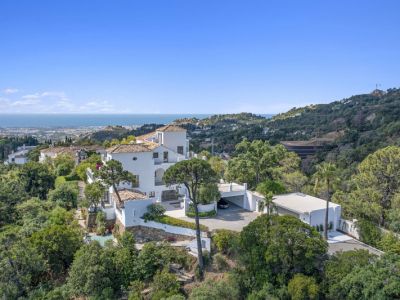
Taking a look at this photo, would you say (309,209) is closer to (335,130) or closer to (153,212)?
(153,212)

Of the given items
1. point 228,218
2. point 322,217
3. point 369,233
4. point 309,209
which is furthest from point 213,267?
point 369,233

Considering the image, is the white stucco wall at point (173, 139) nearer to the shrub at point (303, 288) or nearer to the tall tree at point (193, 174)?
the tall tree at point (193, 174)

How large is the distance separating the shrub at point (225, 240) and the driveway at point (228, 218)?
2243 millimetres

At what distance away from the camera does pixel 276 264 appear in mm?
22312

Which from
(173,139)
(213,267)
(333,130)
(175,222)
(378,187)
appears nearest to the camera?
(213,267)

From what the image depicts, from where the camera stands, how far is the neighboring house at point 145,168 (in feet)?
95.8

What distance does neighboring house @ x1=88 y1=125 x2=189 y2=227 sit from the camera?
1149 inches

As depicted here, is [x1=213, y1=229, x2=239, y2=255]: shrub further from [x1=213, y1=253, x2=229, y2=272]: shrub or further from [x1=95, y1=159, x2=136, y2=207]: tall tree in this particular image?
[x1=95, y1=159, x2=136, y2=207]: tall tree

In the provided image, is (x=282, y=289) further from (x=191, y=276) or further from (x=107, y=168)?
(x=107, y=168)

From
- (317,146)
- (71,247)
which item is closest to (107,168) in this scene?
(71,247)

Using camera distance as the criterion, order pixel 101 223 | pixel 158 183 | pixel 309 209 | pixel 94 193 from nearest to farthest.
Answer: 1. pixel 309 209
2. pixel 94 193
3. pixel 101 223
4. pixel 158 183

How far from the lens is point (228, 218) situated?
3117 cm

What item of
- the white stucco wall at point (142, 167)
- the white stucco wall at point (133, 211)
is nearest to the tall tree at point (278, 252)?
the white stucco wall at point (133, 211)

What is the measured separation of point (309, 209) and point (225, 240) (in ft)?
29.1
